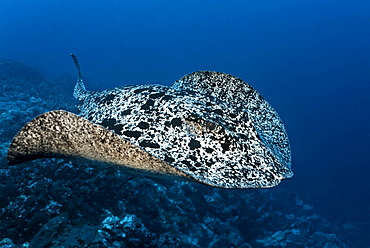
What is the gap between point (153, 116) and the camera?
11.7 ft

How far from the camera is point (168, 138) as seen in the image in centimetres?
317

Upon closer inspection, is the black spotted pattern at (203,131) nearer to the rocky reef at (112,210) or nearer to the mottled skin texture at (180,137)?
the mottled skin texture at (180,137)

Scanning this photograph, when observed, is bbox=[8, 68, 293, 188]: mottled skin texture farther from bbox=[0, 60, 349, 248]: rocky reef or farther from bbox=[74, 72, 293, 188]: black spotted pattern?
bbox=[0, 60, 349, 248]: rocky reef

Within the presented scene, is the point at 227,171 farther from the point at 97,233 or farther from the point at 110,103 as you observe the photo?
the point at 97,233

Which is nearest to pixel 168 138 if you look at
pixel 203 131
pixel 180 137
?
pixel 180 137

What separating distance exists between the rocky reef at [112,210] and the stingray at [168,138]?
1446mm

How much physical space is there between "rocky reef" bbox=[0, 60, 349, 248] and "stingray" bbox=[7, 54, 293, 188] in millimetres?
1446

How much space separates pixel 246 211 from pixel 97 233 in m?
7.57

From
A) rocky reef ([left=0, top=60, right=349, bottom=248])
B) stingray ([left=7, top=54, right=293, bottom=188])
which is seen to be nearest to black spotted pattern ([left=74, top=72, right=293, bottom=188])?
stingray ([left=7, top=54, right=293, bottom=188])

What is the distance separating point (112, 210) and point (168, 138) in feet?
10.6

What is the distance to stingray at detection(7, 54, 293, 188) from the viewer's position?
2.50m

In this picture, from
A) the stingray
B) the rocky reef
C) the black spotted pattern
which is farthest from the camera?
the rocky reef

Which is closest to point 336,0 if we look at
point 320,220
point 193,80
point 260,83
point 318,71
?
point 318,71

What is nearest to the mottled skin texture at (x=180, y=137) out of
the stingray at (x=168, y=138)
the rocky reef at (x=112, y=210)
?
the stingray at (x=168, y=138)
